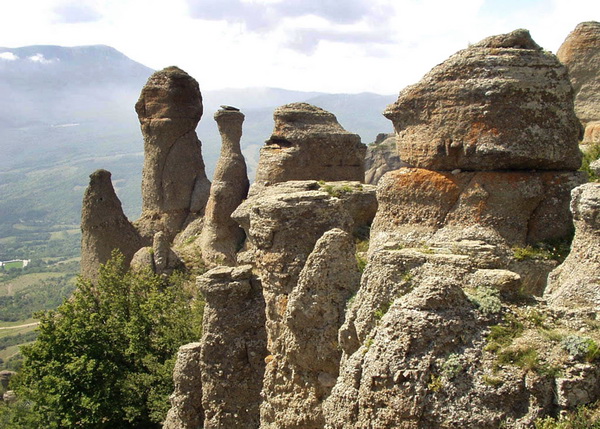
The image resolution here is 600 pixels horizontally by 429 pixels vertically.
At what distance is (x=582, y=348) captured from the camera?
787 cm

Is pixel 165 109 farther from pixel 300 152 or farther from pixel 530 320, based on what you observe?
pixel 530 320

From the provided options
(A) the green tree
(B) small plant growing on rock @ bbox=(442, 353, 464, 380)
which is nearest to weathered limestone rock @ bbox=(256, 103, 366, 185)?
(A) the green tree

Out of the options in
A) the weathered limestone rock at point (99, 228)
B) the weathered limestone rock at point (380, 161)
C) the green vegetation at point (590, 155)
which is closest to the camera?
the green vegetation at point (590, 155)

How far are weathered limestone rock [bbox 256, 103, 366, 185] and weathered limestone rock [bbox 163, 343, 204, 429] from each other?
43.7 ft

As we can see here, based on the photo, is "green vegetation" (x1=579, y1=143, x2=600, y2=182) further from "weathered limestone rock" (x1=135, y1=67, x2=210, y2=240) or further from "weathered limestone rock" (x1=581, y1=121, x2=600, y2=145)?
"weathered limestone rock" (x1=135, y1=67, x2=210, y2=240)

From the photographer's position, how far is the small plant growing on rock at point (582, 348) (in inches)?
307

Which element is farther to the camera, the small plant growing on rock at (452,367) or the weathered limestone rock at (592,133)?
the weathered limestone rock at (592,133)

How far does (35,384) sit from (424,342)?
58.4ft

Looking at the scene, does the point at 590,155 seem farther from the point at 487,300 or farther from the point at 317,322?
the point at 487,300

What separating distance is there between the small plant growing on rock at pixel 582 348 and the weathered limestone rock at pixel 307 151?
2091cm

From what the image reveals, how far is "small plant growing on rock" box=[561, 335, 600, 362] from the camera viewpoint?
Result: 779cm

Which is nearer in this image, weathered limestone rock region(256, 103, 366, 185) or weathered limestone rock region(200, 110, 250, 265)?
weathered limestone rock region(256, 103, 366, 185)

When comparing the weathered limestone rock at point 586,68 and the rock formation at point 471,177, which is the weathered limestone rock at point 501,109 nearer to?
the rock formation at point 471,177

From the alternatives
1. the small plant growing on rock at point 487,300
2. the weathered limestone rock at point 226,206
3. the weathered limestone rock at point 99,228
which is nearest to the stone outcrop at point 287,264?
the small plant growing on rock at point 487,300
